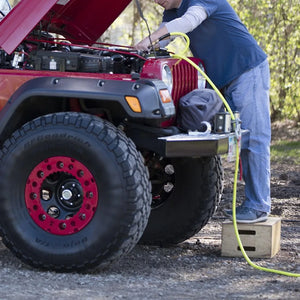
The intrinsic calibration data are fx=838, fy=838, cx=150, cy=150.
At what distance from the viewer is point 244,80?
6176 millimetres

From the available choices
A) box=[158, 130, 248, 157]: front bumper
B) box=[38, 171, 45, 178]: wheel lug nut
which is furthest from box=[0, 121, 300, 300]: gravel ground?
box=[158, 130, 248, 157]: front bumper

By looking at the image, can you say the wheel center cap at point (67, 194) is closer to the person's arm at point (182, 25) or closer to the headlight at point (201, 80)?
the person's arm at point (182, 25)

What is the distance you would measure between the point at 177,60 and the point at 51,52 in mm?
872

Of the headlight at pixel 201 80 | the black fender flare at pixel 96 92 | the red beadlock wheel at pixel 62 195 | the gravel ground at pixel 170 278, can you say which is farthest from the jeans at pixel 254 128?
the red beadlock wheel at pixel 62 195

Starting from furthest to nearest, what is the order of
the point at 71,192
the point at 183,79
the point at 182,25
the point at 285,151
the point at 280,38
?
the point at 280,38
the point at 285,151
the point at 183,79
the point at 182,25
the point at 71,192

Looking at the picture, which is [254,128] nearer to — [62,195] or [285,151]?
[62,195]

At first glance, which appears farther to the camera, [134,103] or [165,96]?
[165,96]

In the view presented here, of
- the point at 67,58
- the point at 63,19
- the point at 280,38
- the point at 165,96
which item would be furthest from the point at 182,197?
the point at 280,38

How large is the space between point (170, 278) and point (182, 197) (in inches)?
41.5

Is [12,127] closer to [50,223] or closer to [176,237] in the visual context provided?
[50,223]

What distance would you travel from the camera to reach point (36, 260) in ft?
17.3

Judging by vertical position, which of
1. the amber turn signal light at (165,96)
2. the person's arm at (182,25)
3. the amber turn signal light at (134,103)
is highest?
the person's arm at (182,25)

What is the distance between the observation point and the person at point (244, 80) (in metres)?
6.12

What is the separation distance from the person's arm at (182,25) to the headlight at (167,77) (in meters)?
0.27
